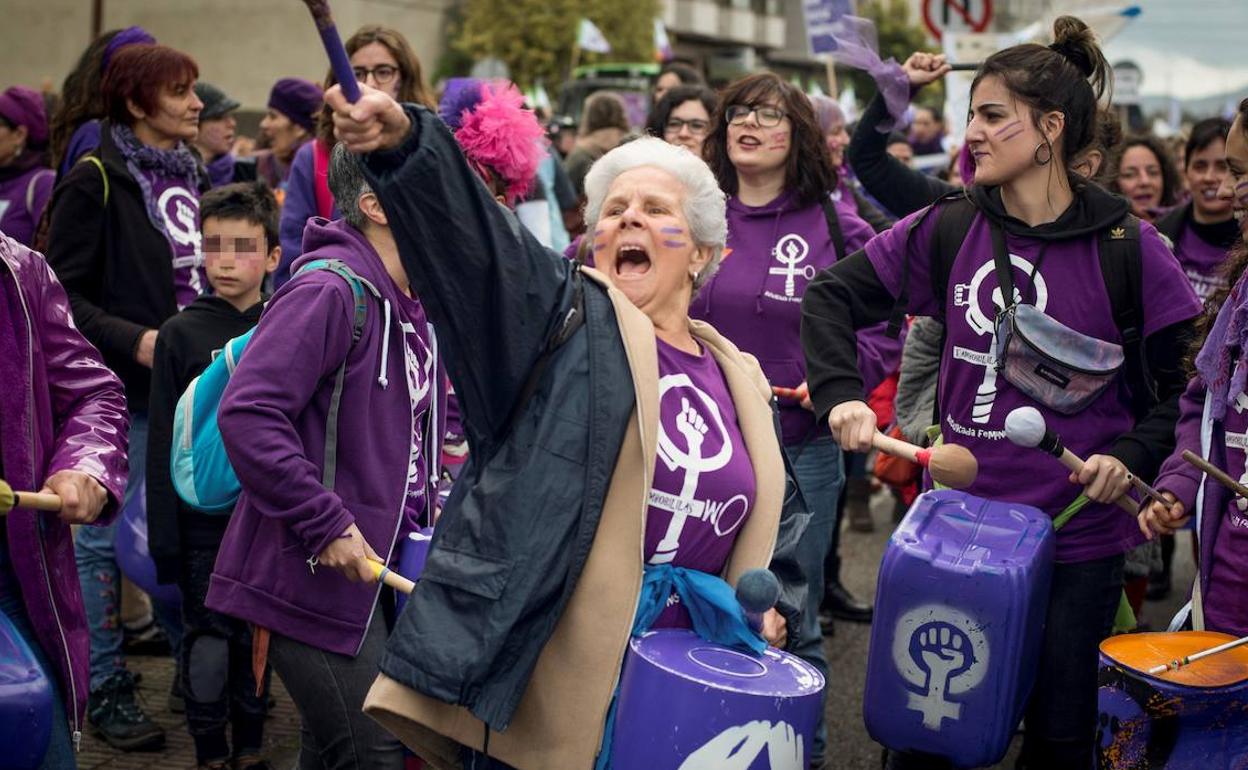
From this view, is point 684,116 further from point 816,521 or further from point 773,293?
point 816,521

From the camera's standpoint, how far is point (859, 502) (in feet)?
29.6

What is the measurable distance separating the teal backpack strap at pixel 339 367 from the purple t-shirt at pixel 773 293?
5.83ft

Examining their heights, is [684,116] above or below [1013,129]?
above

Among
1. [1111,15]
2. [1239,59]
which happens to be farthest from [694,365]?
[1239,59]

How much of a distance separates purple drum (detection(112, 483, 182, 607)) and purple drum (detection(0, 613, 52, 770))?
206 centimetres

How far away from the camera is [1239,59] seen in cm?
1764

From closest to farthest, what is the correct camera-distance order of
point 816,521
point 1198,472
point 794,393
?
point 1198,472 < point 794,393 < point 816,521

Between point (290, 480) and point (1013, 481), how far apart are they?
1885 millimetres

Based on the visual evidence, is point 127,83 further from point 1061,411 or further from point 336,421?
point 1061,411

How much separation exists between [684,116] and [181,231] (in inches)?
91.9

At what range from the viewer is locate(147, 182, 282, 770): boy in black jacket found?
14.7 feet

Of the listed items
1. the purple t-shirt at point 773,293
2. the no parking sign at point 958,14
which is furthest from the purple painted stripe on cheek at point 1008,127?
the no parking sign at point 958,14

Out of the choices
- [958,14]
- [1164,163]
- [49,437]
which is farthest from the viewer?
[958,14]

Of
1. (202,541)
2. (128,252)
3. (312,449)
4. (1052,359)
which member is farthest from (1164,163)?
(312,449)
